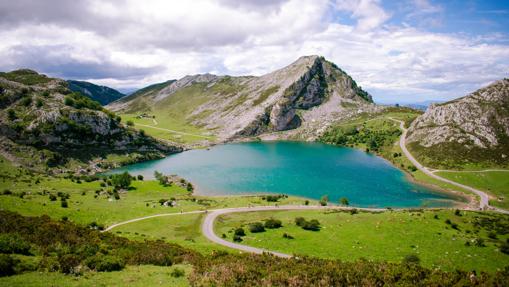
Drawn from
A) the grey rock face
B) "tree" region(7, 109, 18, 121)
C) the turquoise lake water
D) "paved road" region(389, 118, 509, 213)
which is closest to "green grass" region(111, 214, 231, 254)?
the turquoise lake water

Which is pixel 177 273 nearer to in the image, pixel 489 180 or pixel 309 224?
pixel 309 224

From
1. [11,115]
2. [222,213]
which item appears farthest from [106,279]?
[11,115]

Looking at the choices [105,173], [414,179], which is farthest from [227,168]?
[414,179]

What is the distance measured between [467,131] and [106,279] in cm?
17635

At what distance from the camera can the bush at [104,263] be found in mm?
26984

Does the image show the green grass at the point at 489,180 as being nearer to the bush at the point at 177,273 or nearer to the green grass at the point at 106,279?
the bush at the point at 177,273

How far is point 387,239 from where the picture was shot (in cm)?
5562

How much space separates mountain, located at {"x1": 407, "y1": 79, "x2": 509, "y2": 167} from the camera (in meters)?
140

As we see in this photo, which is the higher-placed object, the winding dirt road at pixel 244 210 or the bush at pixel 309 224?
the bush at pixel 309 224

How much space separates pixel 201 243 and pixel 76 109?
508 ft

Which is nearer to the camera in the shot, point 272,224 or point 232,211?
point 272,224

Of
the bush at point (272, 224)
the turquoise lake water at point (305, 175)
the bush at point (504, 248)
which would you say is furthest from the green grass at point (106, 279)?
the turquoise lake water at point (305, 175)

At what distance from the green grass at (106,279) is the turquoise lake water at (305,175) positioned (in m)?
81.4

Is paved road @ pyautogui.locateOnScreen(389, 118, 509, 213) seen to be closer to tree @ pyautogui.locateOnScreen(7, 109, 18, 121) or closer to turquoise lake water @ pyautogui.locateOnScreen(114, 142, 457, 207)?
turquoise lake water @ pyautogui.locateOnScreen(114, 142, 457, 207)
